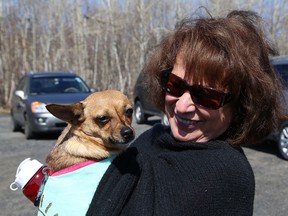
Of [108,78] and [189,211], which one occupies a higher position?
[189,211]

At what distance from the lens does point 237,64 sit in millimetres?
1666

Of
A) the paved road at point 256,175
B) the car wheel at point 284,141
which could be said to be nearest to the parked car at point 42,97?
the paved road at point 256,175

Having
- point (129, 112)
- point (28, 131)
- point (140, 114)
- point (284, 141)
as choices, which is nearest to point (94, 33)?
point (140, 114)

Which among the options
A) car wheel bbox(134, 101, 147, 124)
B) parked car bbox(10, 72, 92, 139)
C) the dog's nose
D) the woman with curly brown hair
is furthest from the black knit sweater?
car wheel bbox(134, 101, 147, 124)

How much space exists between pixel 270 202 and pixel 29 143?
625cm

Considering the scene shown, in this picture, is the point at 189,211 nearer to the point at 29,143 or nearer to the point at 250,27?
the point at 250,27

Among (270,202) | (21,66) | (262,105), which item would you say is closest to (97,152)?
(262,105)

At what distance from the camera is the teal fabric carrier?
158cm

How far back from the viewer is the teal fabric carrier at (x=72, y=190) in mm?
1577

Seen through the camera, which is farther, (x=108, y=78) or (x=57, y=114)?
(x=108, y=78)

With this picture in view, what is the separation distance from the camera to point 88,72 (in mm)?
21328

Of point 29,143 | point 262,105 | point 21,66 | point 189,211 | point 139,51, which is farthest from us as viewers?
point 139,51

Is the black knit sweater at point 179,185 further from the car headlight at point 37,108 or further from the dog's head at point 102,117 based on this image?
the car headlight at point 37,108

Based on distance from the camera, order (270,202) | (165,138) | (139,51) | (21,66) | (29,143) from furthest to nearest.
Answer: (139,51), (21,66), (29,143), (270,202), (165,138)
